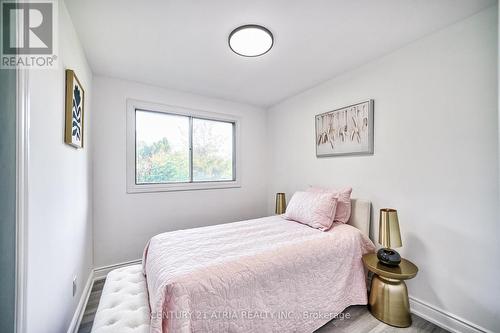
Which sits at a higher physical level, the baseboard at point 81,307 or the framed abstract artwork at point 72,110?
the framed abstract artwork at point 72,110

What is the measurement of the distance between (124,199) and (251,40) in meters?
2.36

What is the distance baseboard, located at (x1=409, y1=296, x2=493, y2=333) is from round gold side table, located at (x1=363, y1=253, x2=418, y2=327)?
23 centimetres

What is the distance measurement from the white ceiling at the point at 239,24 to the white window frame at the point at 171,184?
37 cm

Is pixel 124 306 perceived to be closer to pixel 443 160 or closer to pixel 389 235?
pixel 389 235

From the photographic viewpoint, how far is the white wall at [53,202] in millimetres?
966

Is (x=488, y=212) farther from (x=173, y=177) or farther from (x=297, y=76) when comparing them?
(x=173, y=177)

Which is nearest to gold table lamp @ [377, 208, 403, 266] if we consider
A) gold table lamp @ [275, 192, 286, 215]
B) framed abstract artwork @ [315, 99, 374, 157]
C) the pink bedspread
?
the pink bedspread

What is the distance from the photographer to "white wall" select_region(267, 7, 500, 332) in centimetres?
145

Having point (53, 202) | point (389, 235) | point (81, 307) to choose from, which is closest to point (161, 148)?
point (53, 202)

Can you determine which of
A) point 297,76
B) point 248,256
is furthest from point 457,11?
point 248,256

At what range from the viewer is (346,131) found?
235cm

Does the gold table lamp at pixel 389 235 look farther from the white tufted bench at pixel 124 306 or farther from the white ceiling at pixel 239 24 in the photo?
the white tufted bench at pixel 124 306

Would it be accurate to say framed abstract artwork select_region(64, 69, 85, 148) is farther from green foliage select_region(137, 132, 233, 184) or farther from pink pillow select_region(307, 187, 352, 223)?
pink pillow select_region(307, 187, 352, 223)

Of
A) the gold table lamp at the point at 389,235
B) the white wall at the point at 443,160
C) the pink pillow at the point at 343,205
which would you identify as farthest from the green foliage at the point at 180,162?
the gold table lamp at the point at 389,235
